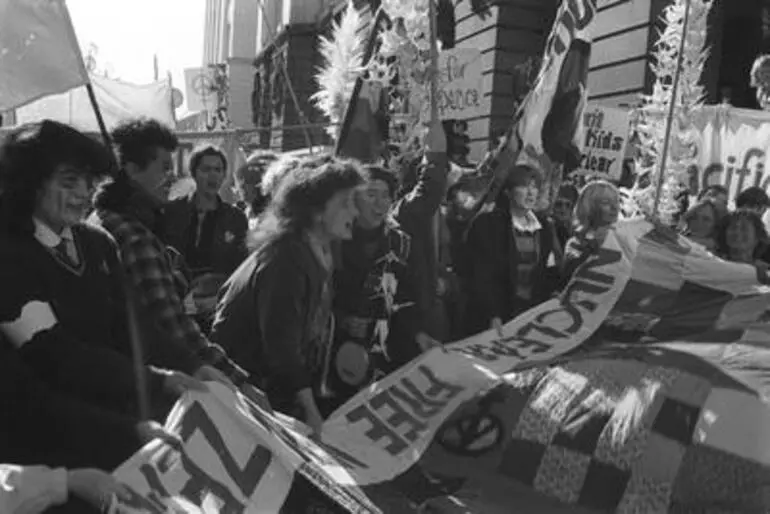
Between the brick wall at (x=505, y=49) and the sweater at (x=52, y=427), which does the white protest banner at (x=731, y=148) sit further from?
the brick wall at (x=505, y=49)

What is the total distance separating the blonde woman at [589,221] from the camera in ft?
16.2

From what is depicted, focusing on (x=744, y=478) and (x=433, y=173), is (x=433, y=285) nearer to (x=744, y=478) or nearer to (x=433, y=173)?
(x=433, y=173)

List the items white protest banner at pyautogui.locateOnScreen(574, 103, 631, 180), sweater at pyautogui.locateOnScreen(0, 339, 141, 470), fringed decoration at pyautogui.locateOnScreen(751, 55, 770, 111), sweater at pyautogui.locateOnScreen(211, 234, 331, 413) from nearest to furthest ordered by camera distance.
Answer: sweater at pyautogui.locateOnScreen(0, 339, 141, 470) → sweater at pyautogui.locateOnScreen(211, 234, 331, 413) → fringed decoration at pyautogui.locateOnScreen(751, 55, 770, 111) → white protest banner at pyautogui.locateOnScreen(574, 103, 631, 180)

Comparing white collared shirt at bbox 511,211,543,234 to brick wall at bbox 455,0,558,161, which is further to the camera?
brick wall at bbox 455,0,558,161

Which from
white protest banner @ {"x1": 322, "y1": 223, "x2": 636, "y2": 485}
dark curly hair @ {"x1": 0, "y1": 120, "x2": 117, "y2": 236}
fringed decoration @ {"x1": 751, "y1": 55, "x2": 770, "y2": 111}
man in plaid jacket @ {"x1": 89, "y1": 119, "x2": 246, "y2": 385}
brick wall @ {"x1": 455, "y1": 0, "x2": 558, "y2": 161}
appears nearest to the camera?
dark curly hair @ {"x1": 0, "y1": 120, "x2": 117, "y2": 236}

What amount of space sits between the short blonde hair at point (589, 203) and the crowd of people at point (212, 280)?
0.01 meters

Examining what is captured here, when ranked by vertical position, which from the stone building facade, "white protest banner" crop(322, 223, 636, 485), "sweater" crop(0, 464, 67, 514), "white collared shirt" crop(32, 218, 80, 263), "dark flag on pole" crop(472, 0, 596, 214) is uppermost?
the stone building facade

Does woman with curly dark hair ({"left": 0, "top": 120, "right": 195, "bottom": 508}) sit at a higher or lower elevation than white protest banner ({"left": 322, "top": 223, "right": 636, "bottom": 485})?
higher

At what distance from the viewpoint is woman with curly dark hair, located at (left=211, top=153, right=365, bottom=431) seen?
3184 millimetres

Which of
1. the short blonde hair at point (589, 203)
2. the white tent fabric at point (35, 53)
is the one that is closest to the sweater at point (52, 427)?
the white tent fabric at point (35, 53)

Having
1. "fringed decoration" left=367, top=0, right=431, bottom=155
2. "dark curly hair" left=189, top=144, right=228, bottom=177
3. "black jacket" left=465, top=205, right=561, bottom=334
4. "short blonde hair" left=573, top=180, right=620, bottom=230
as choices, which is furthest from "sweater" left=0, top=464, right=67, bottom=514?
"fringed decoration" left=367, top=0, right=431, bottom=155

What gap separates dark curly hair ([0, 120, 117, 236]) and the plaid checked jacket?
0.64 m

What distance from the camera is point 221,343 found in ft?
10.9

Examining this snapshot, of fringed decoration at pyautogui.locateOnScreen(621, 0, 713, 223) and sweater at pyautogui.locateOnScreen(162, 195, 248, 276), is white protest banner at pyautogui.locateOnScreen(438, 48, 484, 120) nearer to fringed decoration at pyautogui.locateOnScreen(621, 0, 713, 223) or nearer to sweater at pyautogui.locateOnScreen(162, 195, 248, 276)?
fringed decoration at pyautogui.locateOnScreen(621, 0, 713, 223)
